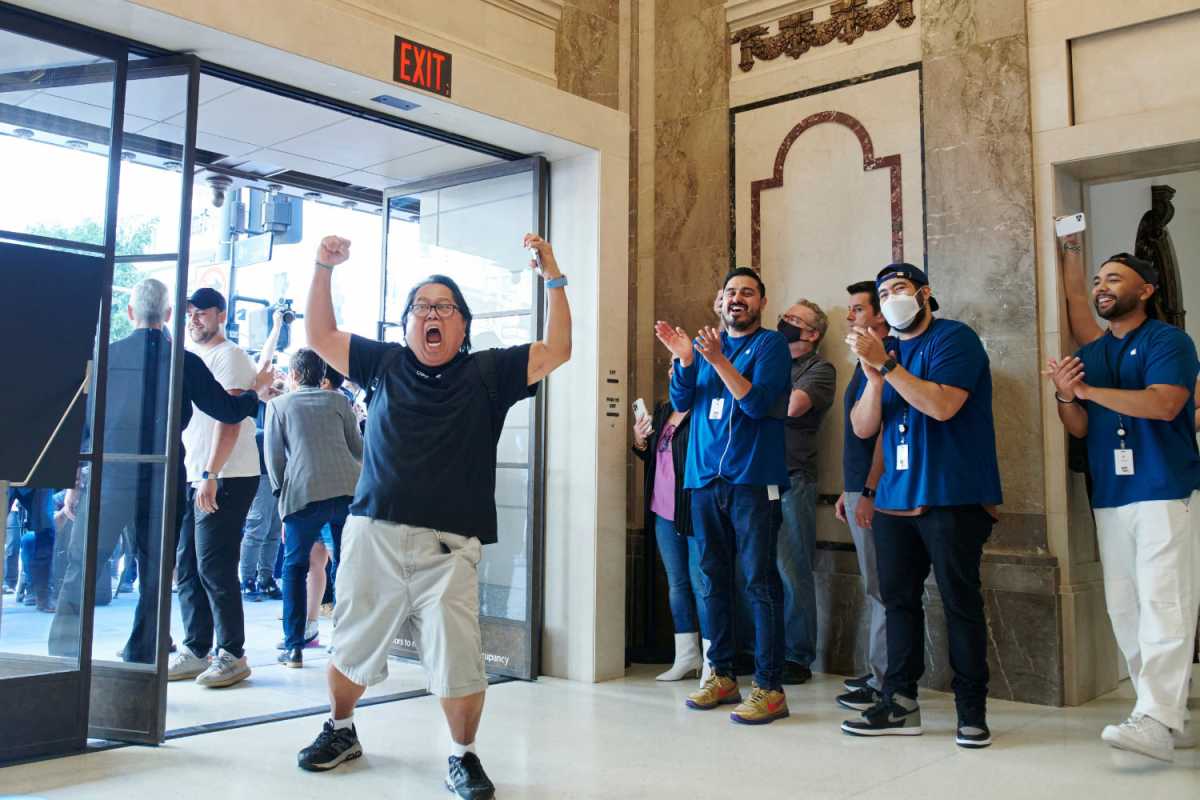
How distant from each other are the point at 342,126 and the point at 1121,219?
3.81 meters

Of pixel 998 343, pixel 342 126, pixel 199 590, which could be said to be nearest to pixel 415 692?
pixel 199 590

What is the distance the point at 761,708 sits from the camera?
361 cm

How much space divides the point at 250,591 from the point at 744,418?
4.84 metres

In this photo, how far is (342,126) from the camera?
457 cm

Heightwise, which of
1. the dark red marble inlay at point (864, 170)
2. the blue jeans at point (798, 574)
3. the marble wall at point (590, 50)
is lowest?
the blue jeans at point (798, 574)

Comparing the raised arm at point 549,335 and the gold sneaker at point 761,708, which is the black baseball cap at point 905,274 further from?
the gold sneaker at point 761,708

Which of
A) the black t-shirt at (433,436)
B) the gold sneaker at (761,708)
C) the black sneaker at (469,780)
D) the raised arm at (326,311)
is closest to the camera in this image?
the black sneaker at (469,780)

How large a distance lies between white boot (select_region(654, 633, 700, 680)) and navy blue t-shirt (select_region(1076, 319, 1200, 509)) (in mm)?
1803

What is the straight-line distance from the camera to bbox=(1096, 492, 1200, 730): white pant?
10.5ft

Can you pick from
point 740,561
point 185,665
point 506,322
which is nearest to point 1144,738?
point 740,561

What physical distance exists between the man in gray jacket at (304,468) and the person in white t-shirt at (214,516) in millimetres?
413

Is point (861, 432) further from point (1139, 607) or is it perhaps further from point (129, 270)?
point (129, 270)

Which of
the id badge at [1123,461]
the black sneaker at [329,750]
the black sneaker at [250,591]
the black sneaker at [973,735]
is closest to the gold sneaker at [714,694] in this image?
the black sneaker at [973,735]

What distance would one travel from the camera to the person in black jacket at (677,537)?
14.6ft
